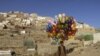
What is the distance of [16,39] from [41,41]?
2.49 meters

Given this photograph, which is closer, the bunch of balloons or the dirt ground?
→ the bunch of balloons

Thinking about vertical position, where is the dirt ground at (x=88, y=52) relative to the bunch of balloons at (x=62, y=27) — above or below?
below

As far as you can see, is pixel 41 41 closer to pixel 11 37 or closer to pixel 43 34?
pixel 43 34

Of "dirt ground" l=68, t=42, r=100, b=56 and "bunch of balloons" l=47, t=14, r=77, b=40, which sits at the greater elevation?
"bunch of balloons" l=47, t=14, r=77, b=40

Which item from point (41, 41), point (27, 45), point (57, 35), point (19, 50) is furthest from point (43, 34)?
point (57, 35)

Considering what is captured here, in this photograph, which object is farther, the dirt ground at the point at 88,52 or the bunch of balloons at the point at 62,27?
the dirt ground at the point at 88,52

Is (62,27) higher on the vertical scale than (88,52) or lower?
higher

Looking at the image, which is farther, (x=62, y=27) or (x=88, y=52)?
(x=88, y=52)

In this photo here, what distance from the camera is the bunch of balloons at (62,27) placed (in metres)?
13.5

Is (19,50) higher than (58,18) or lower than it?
lower

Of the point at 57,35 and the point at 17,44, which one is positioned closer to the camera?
the point at 57,35

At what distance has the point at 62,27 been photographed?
44.5 ft

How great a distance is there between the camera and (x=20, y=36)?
28.8 metres

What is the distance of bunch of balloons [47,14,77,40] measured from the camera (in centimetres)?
1348
